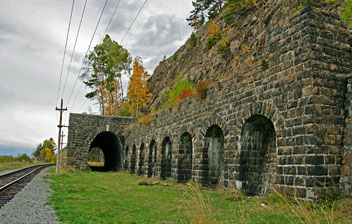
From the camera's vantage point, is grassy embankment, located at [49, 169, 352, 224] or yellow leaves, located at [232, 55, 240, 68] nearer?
grassy embankment, located at [49, 169, 352, 224]

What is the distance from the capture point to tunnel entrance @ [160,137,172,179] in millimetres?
17656

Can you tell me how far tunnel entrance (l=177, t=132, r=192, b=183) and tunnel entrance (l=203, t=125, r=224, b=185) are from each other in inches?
94.5

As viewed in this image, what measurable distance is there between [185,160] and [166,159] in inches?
111

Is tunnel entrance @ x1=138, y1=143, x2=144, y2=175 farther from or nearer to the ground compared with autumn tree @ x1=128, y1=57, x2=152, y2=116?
nearer to the ground

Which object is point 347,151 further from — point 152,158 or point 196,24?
point 196,24

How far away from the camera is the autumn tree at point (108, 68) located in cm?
4134

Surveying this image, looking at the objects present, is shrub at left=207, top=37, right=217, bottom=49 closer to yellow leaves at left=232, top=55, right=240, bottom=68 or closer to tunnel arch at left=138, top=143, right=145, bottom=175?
yellow leaves at left=232, top=55, right=240, bottom=68

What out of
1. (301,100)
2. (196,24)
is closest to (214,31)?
(196,24)

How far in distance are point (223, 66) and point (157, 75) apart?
24845mm

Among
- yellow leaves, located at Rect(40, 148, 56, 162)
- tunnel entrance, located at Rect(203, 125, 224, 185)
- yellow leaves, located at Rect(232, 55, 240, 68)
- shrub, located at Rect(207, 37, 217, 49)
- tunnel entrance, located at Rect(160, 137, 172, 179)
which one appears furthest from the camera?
yellow leaves, located at Rect(40, 148, 56, 162)

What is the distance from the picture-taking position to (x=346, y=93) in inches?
299

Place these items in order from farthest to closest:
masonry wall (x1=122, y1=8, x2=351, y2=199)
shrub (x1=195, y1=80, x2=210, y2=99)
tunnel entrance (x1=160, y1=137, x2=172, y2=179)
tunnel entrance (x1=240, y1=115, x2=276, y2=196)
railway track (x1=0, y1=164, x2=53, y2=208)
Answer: tunnel entrance (x1=160, y1=137, x2=172, y2=179)
shrub (x1=195, y1=80, x2=210, y2=99)
railway track (x1=0, y1=164, x2=53, y2=208)
tunnel entrance (x1=240, y1=115, x2=276, y2=196)
masonry wall (x1=122, y1=8, x2=351, y2=199)

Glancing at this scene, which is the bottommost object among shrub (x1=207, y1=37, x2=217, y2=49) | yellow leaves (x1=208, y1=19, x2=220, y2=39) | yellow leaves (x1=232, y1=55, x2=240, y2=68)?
yellow leaves (x1=232, y1=55, x2=240, y2=68)

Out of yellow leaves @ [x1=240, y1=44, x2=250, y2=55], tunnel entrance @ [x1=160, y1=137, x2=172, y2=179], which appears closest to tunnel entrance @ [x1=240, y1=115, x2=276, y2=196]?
tunnel entrance @ [x1=160, y1=137, x2=172, y2=179]
